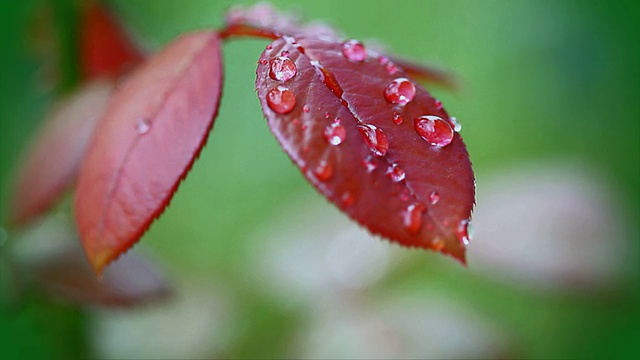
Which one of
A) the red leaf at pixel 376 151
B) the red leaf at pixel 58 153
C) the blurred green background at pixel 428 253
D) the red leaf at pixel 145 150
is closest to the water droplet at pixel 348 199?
the red leaf at pixel 376 151

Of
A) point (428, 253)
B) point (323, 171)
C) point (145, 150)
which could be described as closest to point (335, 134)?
point (323, 171)

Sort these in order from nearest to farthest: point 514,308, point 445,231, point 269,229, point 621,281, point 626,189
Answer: point 445,231
point 621,281
point 269,229
point 626,189
point 514,308

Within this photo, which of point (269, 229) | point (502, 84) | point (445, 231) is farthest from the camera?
point (502, 84)

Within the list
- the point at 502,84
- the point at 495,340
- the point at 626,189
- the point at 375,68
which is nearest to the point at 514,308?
the point at 626,189

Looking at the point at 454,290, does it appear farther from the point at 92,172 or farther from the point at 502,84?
the point at 92,172

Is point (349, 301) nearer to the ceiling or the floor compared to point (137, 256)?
nearer to the floor

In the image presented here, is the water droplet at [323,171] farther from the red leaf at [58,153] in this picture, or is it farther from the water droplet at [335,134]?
the red leaf at [58,153]

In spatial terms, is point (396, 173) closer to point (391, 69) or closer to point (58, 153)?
point (391, 69)

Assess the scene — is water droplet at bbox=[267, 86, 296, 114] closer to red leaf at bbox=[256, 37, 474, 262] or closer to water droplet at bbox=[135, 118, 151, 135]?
red leaf at bbox=[256, 37, 474, 262]
